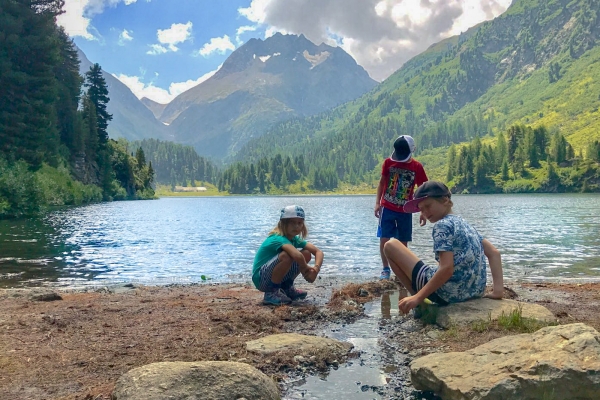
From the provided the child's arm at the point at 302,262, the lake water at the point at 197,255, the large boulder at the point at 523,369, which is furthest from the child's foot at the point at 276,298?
the lake water at the point at 197,255

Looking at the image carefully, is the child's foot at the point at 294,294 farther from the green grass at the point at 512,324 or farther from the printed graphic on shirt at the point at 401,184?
the green grass at the point at 512,324

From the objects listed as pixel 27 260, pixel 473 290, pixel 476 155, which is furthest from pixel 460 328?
pixel 476 155

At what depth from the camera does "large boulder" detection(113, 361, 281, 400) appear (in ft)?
14.9

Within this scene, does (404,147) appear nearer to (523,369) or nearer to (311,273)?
(311,273)

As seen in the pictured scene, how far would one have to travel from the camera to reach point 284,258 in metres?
9.44

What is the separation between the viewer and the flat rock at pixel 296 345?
6.46m

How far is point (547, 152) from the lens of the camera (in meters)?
185

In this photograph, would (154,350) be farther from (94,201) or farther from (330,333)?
(94,201)

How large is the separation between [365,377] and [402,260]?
269 cm

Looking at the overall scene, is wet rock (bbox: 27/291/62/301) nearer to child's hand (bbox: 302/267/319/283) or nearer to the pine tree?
child's hand (bbox: 302/267/319/283)

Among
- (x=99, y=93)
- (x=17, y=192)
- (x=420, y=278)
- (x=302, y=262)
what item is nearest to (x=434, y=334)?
(x=420, y=278)

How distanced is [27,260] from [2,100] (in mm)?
41838

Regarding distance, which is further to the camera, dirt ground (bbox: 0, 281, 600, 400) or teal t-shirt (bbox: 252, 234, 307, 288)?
teal t-shirt (bbox: 252, 234, 307, 288)

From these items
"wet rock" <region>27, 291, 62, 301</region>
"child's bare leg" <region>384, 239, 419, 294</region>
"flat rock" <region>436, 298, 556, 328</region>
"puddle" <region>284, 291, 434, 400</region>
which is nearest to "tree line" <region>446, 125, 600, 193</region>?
"flat rock" <region>436, 298, 556, 328</region>
